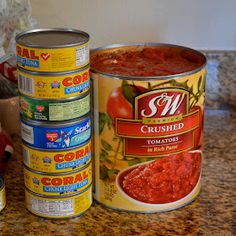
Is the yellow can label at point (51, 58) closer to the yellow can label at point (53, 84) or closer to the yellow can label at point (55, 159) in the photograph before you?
the yellow can label at point (53, 84)

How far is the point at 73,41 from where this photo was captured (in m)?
0.84

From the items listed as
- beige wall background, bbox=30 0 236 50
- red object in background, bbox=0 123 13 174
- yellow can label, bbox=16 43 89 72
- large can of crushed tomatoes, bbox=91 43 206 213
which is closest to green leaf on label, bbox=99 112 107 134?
large can of crushed tomatoes, bbox=91 43 206 213

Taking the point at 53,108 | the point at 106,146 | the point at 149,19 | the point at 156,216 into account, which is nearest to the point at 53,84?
the point at 53,108

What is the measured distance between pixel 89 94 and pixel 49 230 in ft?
0.75

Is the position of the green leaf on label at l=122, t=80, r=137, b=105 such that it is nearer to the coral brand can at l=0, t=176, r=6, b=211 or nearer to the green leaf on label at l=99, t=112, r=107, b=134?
the green leaf on label at l=99, t=112, r=107, b=134

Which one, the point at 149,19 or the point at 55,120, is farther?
the point at 149,19

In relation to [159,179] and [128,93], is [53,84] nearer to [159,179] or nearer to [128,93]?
[128,93]

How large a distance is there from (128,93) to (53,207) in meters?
Answer: 0.22

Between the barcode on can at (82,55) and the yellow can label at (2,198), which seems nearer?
the barcode on can at (82,55)

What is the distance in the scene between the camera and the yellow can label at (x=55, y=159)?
87cm

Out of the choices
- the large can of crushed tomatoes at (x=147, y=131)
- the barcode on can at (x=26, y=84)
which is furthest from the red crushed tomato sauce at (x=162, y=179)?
the barcode on can at (x=26, y=84)

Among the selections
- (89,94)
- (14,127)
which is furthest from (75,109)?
(14,127)

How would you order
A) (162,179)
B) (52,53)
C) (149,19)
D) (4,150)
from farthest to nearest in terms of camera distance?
1. (149,19)
2. (4,150)
3. (162,179)
4. (52,53)

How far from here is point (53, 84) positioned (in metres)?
0.82
